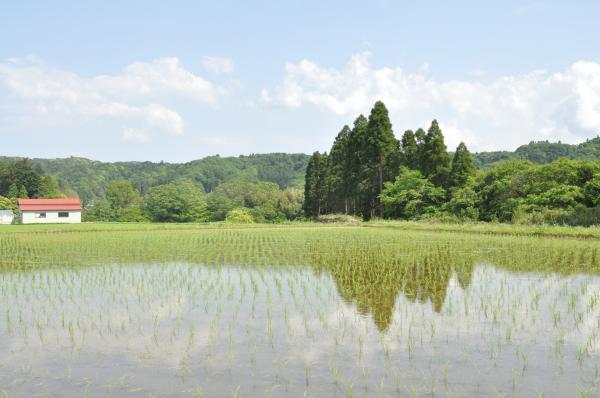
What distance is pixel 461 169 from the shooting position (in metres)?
39.8

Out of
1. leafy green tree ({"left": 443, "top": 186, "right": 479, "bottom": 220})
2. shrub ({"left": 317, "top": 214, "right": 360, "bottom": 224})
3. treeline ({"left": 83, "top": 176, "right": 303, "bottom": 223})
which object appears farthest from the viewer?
treeline ({"left": 83, "top": 176, "right": 303, "bottom": 223})

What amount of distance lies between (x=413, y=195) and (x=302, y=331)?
34477 mm

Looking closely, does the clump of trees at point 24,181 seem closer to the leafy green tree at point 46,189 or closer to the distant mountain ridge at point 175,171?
the leafy green tree at point 46,189

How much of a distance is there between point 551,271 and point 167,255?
11.8 m

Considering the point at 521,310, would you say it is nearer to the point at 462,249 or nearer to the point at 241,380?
the point at 241,380

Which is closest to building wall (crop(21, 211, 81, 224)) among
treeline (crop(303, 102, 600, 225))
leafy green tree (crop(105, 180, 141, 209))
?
treeline (crop(303, 102, 600, 225))

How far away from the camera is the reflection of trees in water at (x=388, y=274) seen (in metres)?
9.00

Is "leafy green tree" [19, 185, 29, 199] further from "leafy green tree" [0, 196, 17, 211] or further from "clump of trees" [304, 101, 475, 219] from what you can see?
"clump of trees" [304, 101, 475, 219]

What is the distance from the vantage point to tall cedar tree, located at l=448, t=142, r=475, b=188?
39.4 meters

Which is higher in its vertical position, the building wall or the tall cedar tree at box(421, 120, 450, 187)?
the tall cedar tree at box(421, 120, 450, 187)

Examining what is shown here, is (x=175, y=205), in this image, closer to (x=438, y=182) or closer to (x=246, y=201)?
(x=246, y=201)

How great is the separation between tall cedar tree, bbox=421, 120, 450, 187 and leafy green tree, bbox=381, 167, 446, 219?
2.31ft

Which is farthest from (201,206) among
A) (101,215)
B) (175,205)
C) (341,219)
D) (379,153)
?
(379,153)

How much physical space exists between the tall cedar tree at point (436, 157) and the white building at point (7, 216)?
47.9 meters
